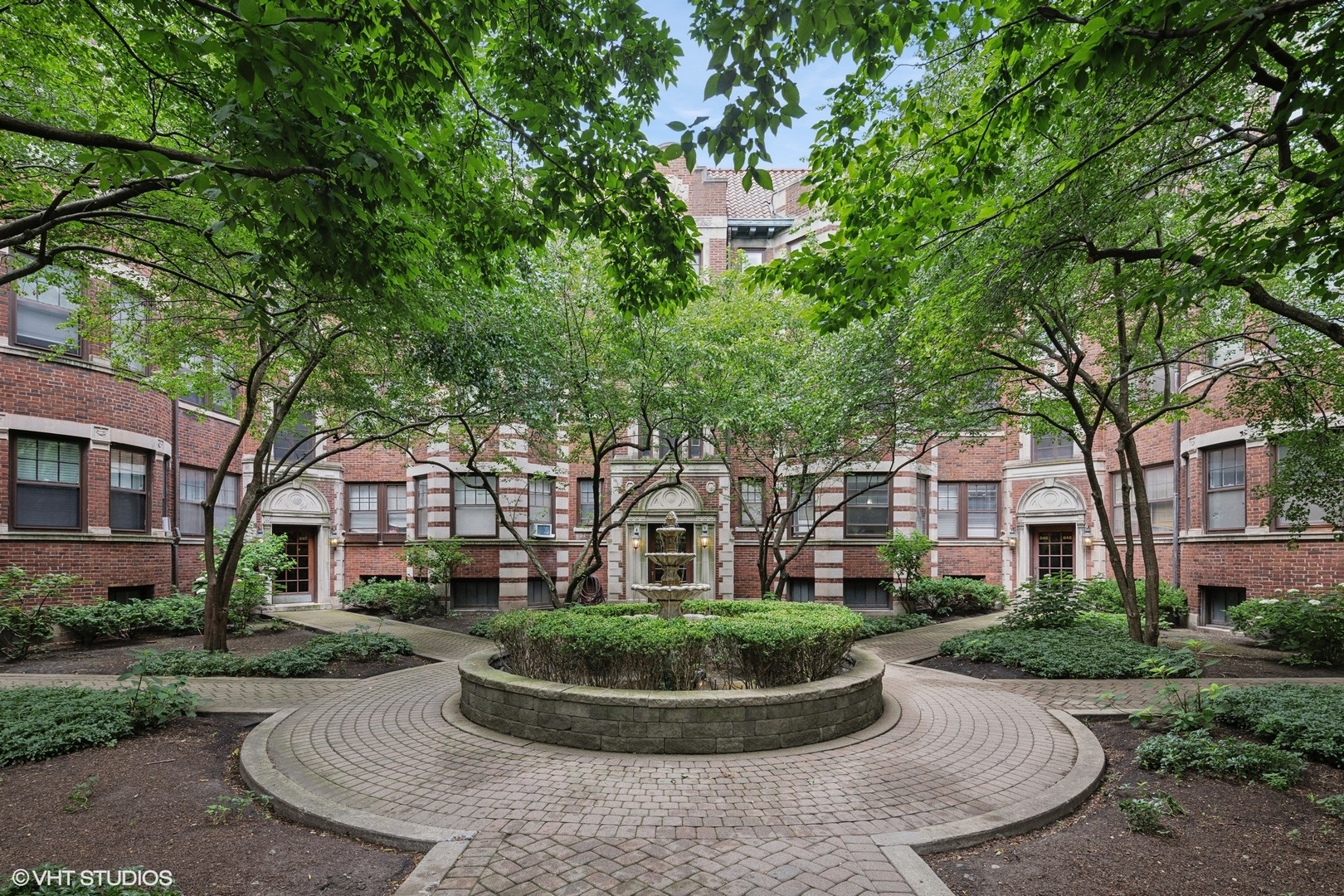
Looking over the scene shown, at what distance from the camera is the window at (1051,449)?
19773 millimetres

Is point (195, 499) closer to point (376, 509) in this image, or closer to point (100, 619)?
point (100, 619)

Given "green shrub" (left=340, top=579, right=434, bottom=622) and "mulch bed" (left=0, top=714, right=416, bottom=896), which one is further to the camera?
"green shrub" (left=340, top=579, right=434, bottom=622)

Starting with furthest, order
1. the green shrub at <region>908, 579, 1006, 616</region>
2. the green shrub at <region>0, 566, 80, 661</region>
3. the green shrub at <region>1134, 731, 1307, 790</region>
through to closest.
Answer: the green shrub at <region>908, 579, 1006, 616</region> → the green shrub at <region>0, 566, 80, 661</region> → the green shrub at <region>1134, 731, 1307, 790</region>

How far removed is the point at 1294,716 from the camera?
646 cm

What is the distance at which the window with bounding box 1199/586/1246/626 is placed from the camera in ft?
49.7

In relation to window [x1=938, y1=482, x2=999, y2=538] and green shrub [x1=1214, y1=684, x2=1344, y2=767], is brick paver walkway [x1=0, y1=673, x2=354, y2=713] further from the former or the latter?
window [x1=938, y1=482, x2=999, y2=538]

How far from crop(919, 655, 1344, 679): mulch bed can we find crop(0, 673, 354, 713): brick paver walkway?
10.1 m

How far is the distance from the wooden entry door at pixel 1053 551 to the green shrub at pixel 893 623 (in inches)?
217

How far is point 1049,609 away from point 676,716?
34.0 ft

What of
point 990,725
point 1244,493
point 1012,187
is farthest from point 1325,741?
point 1244,493

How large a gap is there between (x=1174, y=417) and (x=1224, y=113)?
7256 millimetres

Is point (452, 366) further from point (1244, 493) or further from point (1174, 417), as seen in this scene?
point (1244, 493)

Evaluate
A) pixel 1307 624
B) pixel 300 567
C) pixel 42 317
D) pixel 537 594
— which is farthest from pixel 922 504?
pixel 42 317

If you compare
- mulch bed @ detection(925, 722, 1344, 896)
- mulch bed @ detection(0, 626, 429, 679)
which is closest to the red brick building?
mulch bed @ detection(0, 626, 429, 679)
